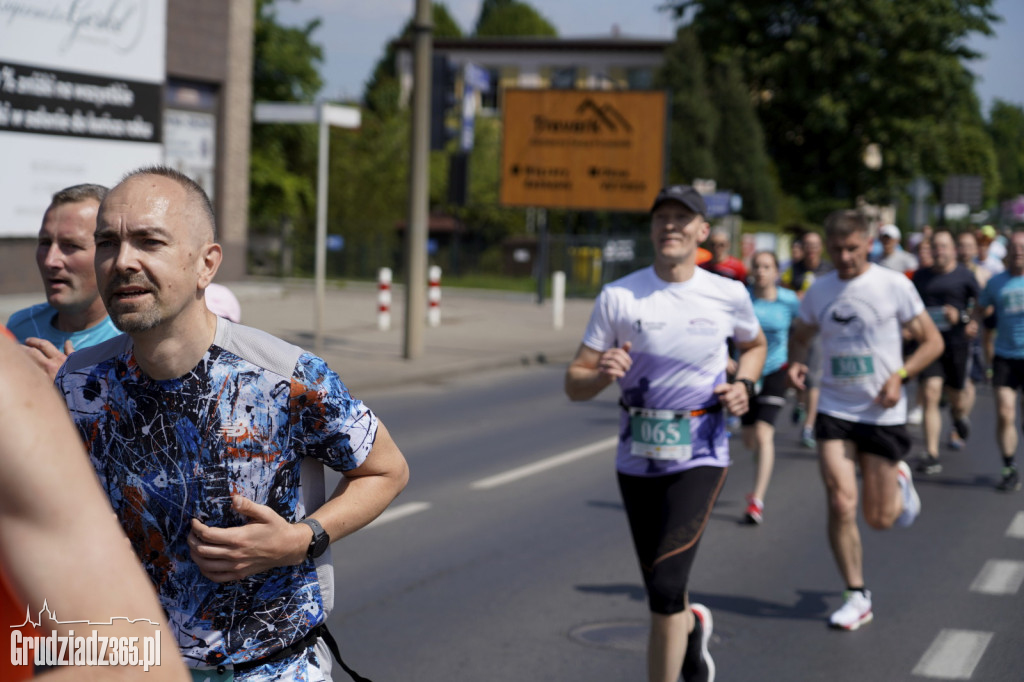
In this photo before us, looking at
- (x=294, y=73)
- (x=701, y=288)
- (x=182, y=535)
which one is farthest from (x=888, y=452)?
(x=294, y=73)

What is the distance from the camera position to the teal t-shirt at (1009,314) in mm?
10469

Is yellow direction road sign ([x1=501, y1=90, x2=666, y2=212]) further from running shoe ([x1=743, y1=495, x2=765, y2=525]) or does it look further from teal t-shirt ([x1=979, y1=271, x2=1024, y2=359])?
running shoe ([x1=743, y1=495, x2=765, y2=525])

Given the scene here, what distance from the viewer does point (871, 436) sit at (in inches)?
267

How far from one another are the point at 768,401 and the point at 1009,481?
2062mm

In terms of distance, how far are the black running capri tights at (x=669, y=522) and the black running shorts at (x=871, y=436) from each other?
184 centimetres

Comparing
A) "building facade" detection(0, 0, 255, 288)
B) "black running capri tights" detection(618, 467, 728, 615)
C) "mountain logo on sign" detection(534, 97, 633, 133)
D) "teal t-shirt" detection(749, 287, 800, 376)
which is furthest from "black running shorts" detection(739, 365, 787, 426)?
"mountain logo on sign" detection(534, 97, 633, 133)

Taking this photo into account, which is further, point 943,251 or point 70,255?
point 943,251

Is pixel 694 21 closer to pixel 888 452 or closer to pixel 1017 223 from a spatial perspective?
pixel 1017 223

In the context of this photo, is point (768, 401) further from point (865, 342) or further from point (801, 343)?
point (865, 342)

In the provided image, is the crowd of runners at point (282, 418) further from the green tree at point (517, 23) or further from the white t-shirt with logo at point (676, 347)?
the green tree at point (517, 23)

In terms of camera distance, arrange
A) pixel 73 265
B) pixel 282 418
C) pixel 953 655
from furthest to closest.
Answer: pixel 953 655
pixel 73 265
pixel 282 418

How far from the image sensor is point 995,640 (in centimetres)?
608

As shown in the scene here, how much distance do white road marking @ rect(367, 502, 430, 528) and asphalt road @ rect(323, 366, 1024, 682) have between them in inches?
1.1

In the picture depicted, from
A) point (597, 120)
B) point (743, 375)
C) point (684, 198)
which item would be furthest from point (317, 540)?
point (597, 120)
